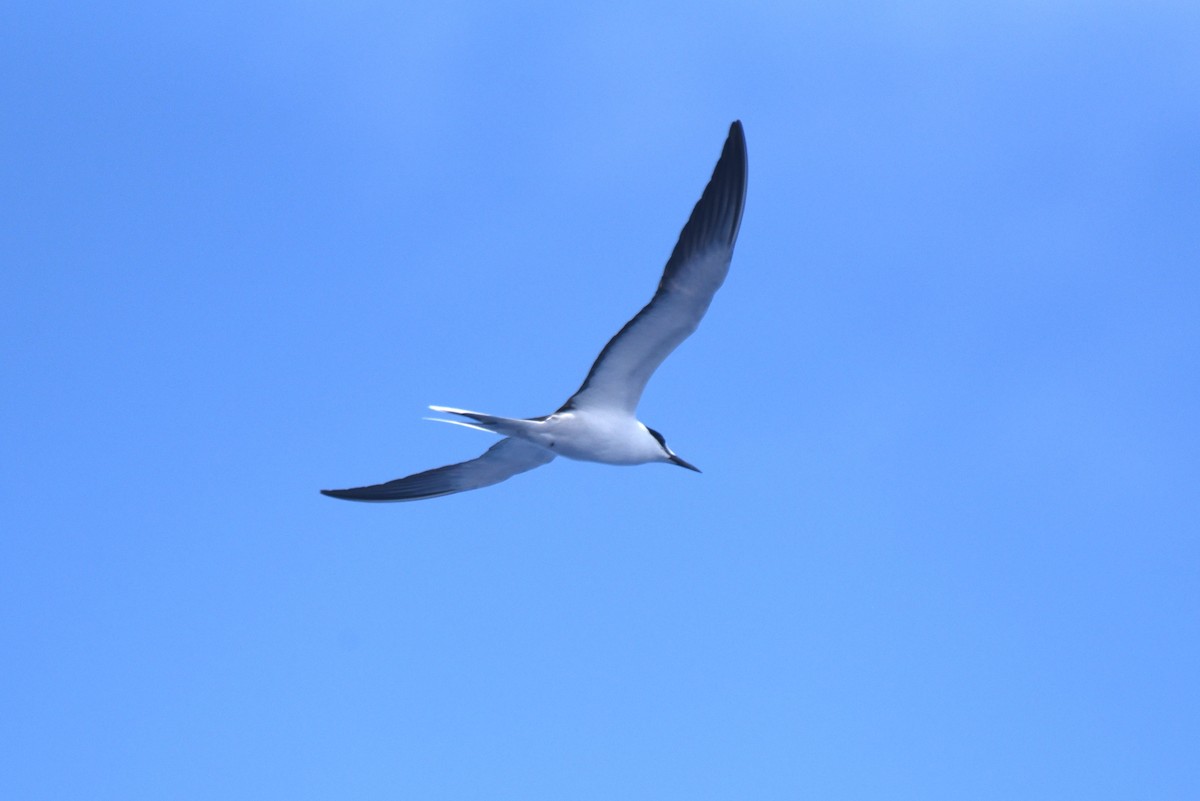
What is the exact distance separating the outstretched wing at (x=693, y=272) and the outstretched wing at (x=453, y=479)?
228 centimetres

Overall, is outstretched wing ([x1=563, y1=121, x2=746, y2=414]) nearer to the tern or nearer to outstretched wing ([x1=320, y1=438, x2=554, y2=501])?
the tern

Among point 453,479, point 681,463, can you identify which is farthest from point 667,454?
point 453,479

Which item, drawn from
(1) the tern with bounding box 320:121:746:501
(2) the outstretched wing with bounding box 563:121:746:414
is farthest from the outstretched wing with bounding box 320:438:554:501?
(2) the outstretched wing with bounding box 563:121:746:414

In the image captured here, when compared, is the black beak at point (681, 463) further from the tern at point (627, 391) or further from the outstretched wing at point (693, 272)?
the outstretched wing at point (693, 272)

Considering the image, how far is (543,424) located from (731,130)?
4061mm

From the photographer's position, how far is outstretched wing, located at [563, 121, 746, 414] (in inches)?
452

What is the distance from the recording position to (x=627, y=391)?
43.7 feet

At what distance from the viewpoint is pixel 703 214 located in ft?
37.8

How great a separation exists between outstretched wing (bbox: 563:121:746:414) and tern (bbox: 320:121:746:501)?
1cm

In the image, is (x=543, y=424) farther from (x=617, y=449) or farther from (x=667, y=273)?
(x=667, y=273)

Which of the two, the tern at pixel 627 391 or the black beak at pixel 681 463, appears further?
the black beak at pixel 681 463

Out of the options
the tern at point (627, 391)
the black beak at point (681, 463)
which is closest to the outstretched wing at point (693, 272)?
the tern at point (627, 391)

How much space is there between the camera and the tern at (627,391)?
37.8 ft

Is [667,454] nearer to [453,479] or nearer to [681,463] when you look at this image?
[681,463]
